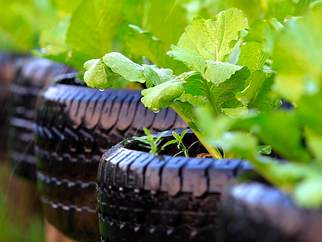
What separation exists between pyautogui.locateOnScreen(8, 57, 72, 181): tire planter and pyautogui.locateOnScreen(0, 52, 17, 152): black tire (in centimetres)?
16

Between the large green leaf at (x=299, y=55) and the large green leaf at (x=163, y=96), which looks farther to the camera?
the large green leaf at (x=163, y=96)

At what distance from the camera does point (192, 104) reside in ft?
2.46

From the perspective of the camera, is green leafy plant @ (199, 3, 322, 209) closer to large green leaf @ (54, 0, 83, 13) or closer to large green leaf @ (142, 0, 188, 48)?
large green leaf @ (142, 0, 188, 48)

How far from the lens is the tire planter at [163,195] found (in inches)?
21.0

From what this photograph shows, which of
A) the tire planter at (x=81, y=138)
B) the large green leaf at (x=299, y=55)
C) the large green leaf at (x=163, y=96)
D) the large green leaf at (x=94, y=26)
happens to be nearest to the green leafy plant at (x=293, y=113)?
the large green leaf at (x=299, y=55)

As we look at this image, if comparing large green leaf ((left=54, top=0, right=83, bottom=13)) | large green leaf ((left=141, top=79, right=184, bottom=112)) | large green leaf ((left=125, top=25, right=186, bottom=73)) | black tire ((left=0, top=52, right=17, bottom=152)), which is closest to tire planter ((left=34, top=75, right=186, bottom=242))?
large green leaf ((left=125, top=25, right=186, bottom=73))

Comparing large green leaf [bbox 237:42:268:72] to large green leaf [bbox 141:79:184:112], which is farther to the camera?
large green leaf [bbox 237:42:268:72]

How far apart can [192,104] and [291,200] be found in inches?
16.0

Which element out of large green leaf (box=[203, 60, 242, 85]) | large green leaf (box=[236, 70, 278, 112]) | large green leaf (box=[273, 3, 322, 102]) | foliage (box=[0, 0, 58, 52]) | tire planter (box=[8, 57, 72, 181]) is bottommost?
tire planter (box=[8, 57, 72, 181])

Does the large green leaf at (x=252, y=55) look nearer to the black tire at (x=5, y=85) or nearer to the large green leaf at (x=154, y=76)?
the large green leaf at (x=154, y=76)

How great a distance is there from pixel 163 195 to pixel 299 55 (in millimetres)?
241

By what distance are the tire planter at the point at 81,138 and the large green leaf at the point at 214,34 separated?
0.25 metres

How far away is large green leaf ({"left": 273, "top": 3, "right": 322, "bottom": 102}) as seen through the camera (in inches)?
16.8

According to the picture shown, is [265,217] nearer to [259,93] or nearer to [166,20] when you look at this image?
[259,93]
